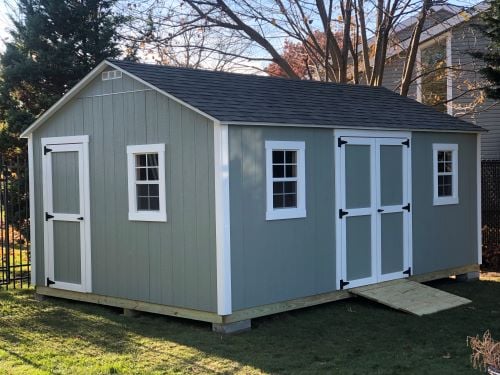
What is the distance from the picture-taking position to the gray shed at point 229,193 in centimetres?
786

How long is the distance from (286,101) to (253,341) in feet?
11.5

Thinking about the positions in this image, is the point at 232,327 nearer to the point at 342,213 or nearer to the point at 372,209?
the point at 342,213

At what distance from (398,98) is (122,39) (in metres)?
7.44

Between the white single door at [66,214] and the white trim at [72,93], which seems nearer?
the white trim at [72,93]

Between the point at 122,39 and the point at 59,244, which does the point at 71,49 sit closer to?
the point at 122,39

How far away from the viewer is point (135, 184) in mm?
8648

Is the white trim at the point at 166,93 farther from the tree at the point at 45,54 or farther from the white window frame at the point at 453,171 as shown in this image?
the tree at the point at 45,54

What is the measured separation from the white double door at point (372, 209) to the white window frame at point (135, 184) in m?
2.38

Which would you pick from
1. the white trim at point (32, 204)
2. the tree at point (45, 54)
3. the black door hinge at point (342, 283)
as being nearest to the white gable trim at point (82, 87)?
the white trim at point (32, 204)

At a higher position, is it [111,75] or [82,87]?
[111,75]

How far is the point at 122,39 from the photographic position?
53.3ft

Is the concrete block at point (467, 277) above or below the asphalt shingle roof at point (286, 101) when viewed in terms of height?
below

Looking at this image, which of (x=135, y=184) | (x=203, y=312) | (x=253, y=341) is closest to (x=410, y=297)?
(x=253, y=341)

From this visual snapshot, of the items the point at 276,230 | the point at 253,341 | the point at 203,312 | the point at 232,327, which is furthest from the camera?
the point at 276,230
